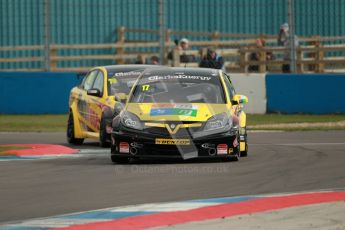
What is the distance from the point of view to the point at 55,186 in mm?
11516

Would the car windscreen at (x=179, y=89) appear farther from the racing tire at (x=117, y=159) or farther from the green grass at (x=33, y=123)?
the green grass at (x=33, y=123)

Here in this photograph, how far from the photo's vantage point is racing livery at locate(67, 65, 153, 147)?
1700cm

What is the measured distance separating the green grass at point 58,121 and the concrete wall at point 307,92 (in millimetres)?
252

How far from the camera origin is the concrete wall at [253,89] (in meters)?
26.0

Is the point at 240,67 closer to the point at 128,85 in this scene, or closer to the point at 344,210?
the point at 128,85

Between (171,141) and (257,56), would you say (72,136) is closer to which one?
(171,141)

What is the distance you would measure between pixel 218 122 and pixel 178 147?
0.67m

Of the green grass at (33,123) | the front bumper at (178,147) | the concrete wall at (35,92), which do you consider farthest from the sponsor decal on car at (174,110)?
the concrete wall at (35,92)

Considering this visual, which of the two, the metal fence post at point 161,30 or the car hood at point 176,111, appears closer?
the car hood at point 176,111

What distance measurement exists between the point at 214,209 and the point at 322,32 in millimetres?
16428

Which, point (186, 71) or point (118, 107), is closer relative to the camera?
point (186, 71)

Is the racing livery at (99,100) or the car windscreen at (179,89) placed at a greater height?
the car windscreen at (179,89)

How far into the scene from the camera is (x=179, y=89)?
14.9 metres

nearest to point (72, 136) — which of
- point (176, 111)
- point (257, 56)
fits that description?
point (176, 111)
